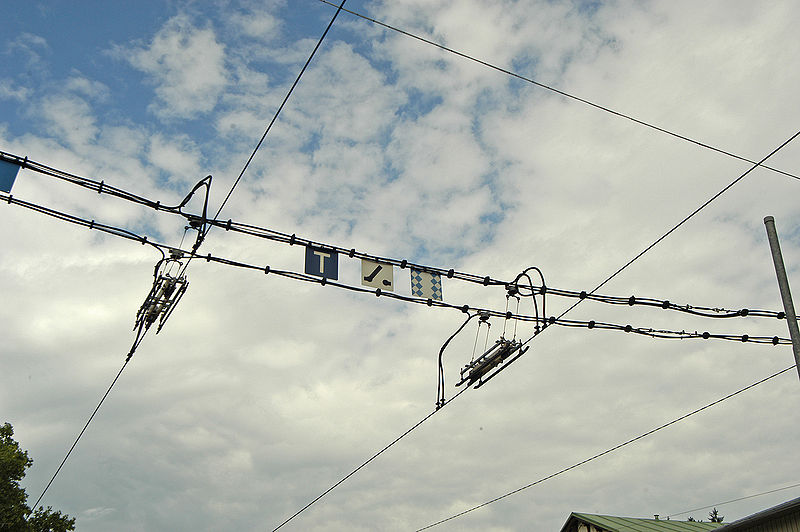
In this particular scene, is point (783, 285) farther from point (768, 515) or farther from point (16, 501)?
point (16, 501)

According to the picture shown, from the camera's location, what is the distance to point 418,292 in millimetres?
12062

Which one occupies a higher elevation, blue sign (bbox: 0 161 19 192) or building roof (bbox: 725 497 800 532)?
blue sign (bbox: 0 161 19 192)

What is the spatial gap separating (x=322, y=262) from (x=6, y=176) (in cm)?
464

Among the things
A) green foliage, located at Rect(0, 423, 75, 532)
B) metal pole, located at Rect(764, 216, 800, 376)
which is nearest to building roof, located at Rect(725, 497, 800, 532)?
metal pole, located at Rect(764, 216, 800, 376)

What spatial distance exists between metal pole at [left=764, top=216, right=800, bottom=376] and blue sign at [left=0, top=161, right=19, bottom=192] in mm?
11225

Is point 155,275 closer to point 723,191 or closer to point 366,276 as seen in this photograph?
point 366,276

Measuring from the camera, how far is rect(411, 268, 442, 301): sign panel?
1208cm

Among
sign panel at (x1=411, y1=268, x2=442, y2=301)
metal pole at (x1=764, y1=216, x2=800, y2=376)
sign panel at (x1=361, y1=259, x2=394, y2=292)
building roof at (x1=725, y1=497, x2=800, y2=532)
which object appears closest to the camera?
metal pole at (x1=764, y1=216, x2=800, y2=376)

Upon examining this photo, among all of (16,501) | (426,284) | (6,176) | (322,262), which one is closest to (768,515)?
(426,284)

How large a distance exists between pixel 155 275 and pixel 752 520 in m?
17.9

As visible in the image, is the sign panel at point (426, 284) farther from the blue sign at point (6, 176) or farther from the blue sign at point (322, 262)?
the blue sign at point (6, 176)

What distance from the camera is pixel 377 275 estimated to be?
11820mm

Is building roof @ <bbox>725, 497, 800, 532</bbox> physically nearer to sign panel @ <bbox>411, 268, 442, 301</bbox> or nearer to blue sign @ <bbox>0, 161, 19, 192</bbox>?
sign panel @ <bbox>411, 268, 442, 301</bbox>

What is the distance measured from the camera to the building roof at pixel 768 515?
18484 millimetres
